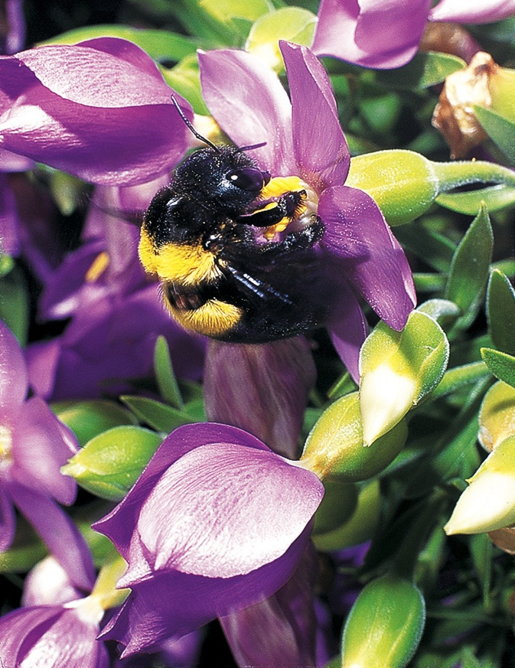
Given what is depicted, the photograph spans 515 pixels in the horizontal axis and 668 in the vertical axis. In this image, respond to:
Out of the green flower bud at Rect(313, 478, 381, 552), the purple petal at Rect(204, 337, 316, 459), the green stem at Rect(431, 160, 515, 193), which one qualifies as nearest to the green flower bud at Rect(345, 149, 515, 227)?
the green stem at Rect(431, 160, 515, 193)

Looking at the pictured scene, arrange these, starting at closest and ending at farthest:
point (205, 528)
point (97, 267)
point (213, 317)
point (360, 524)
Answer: point (205, 528), point (213, 317), point (360, 524), point (97, 267)

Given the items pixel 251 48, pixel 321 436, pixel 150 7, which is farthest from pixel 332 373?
pixel 150 7

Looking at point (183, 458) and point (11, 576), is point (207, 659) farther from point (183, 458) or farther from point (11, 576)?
point (183, 458)

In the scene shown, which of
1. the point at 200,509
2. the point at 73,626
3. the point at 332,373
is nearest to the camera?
the point at 200,509

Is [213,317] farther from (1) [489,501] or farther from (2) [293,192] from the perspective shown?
(1) [489,501]

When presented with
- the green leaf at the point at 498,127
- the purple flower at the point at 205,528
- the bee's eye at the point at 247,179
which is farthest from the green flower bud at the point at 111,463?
the green leaf at the point at 498,127

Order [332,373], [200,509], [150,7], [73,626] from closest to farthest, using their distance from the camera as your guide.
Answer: [200,509] < [73,626] < [332,373] < [150,7]

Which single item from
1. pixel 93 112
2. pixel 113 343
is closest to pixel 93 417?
pixel 113 343
